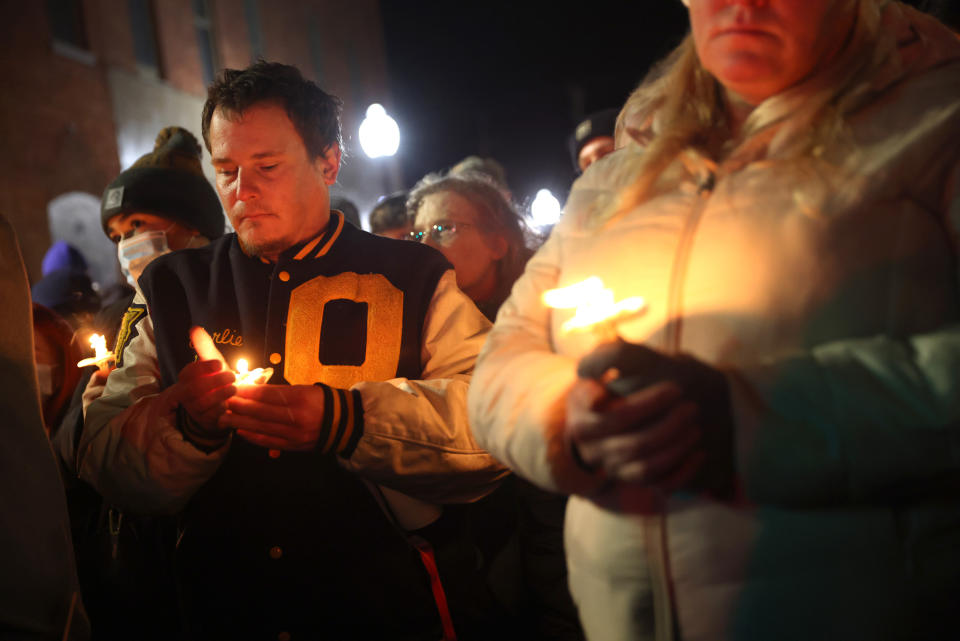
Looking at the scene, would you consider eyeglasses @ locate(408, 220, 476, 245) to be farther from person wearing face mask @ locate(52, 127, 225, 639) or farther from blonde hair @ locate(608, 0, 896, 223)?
blonde hair @ locate(608, 0, 896, 223)

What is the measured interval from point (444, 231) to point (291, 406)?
179 cm

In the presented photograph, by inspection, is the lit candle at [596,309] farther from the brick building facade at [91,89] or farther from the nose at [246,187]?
the brick building facade at [91,89]

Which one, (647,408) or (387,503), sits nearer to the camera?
(647,408)

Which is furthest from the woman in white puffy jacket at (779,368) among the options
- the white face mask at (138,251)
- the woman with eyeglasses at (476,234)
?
the white face mask at (138,251)

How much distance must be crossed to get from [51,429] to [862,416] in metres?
3.19

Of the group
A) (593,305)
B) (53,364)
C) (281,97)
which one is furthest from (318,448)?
(53,364)

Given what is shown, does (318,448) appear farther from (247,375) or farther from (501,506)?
(501,506)

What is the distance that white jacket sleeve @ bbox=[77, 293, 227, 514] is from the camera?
190 cm

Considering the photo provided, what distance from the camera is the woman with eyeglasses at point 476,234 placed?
11.0 feet

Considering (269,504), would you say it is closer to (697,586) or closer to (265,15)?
(697,586)

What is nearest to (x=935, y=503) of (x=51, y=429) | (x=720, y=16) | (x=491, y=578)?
(x=720, y=16)

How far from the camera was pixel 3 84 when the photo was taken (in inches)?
365

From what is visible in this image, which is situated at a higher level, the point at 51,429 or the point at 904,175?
the point at 904,175

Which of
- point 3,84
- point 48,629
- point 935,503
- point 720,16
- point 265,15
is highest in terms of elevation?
point 265,15
